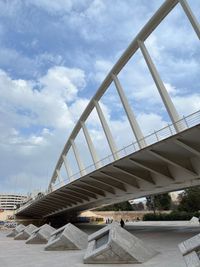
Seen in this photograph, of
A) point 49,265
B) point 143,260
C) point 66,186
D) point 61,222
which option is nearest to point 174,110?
point 143,260

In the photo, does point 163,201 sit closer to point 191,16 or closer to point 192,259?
point 191,16

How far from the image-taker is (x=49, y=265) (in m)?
11.8

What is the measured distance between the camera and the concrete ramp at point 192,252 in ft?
18.3

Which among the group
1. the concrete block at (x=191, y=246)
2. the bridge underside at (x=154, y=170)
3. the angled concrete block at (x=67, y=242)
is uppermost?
the bridge underside at (x=154, y=170)

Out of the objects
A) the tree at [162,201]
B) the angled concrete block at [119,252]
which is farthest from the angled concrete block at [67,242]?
the tree at [162,201]

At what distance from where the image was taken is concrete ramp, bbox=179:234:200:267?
5574mm

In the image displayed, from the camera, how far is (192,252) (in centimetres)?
604

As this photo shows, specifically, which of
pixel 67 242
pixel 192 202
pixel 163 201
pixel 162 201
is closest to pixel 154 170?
pixel 67 242

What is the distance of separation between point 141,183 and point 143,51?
12045 mm

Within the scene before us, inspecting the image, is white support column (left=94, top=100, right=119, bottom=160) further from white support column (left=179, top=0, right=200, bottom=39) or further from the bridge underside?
white support column (left=179, top=0, right=200, bottom=39)

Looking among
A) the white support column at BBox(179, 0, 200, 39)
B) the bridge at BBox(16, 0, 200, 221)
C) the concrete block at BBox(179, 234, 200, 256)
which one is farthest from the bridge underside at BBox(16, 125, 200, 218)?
the concrete block at BBox(179, 234, 200, 256)

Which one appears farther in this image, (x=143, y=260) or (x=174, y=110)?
(x=174, y=110)

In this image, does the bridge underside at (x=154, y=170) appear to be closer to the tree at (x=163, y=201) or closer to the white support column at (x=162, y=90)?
the white support column at (x=162, y=90)

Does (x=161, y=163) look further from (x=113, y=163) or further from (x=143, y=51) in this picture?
(x=143, y=51)
